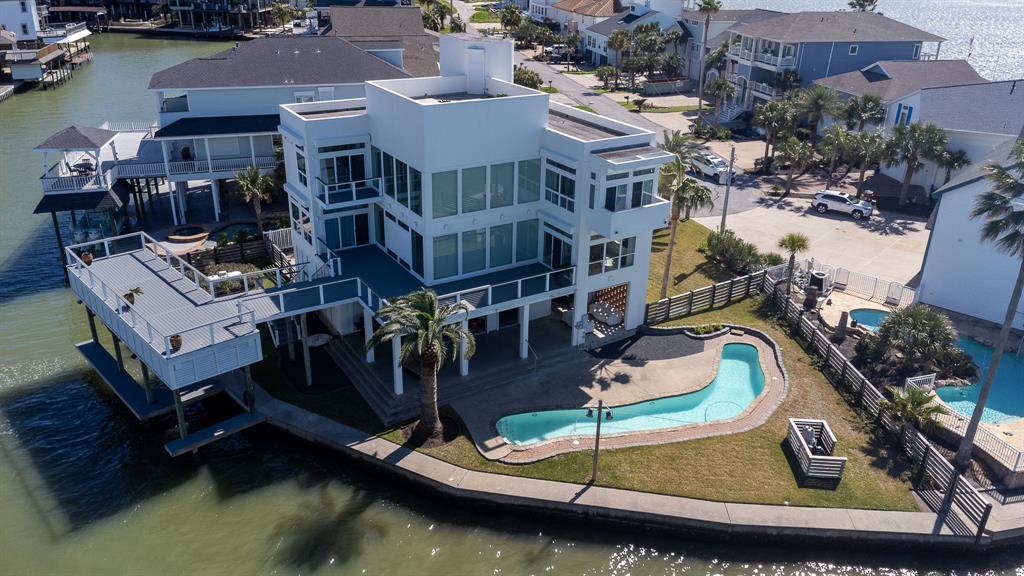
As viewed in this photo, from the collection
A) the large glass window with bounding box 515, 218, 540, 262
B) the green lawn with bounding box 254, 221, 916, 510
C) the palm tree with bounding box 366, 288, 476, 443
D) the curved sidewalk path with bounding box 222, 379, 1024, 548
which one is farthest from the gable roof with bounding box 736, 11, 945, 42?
the palm tree with bounding box 366, 288, 476, 443

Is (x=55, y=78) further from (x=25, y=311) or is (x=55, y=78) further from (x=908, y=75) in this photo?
(x=908, y=75)

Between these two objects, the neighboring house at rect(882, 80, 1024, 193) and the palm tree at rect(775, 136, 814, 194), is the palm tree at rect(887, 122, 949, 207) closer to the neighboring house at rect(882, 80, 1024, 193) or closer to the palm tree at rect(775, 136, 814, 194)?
the neighboring house at rect(882, 80, 1024, 193)

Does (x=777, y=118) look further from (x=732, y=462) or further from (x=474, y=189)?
(x=732, y=462)

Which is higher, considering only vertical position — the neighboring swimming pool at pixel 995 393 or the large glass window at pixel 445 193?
the large glass window at pixel 445 193

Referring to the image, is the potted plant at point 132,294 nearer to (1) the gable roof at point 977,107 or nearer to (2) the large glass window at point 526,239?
(2) the large glass window at point 526,239

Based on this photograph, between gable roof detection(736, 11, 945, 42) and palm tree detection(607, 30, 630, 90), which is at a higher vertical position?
gable roof detection(736, 11, 945, 42)

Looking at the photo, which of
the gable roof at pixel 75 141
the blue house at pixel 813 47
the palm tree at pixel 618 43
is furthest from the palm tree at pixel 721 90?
the gable roof at pixel 75 141
